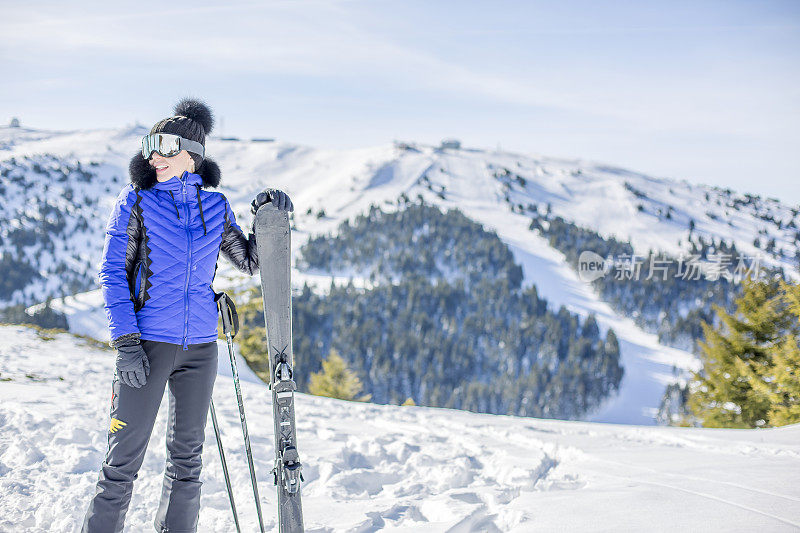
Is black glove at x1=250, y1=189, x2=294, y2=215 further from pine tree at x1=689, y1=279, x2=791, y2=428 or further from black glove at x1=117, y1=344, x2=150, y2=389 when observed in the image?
pine tree at x1=689, y1=279, x2=791, y2=428

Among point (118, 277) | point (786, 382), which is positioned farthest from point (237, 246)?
point (786, 382)

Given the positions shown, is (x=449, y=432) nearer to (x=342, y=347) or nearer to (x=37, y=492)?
(x=37, y=492)

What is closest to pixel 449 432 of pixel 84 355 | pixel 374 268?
pixel 84 355

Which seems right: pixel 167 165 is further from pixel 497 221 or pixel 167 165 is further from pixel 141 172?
pixel 497 221

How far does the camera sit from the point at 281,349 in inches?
110

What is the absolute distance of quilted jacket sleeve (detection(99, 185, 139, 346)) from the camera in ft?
7.81

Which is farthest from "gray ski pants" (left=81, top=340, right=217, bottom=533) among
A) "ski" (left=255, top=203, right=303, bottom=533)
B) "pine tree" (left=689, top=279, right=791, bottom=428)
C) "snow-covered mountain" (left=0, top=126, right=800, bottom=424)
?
"snow-covered mountain" (left=0, top=126, right=800, bottom=424)

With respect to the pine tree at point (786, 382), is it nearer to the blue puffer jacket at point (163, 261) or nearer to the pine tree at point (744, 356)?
the pine tree at point (744, 356)

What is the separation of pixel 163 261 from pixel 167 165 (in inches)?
21.1

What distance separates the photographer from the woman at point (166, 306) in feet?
8.01

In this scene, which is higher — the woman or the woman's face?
the woman's face

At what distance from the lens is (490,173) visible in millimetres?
199250

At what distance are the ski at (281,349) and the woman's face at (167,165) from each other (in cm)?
49

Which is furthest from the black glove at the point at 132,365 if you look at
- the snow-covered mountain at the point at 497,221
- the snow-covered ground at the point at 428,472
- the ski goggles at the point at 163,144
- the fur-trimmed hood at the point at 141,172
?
the snow-covered mountain at the point at 497,221
